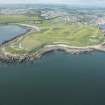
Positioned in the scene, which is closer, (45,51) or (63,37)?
(45,51)

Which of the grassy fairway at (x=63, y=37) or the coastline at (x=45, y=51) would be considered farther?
the grassy fairway at (x=63, y=37)

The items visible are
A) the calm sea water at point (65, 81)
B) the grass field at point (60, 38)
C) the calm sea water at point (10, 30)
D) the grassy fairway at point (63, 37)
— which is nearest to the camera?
the calm sea water at point (65, 81)

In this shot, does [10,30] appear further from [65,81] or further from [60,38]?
[65,81]

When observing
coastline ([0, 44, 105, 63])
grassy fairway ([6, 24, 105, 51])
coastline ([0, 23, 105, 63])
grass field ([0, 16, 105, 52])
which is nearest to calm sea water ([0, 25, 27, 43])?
grass field ([0, 16, 105, 52])

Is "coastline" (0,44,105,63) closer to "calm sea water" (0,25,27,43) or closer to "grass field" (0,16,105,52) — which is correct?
"grass field" (0,16,105,52)

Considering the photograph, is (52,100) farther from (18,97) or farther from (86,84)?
(86,84)

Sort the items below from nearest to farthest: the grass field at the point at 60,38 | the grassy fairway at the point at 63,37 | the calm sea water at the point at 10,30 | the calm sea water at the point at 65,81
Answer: the calm sea water at the point at 65,81 → the grass field at the point at 60,38 → the grassy fairway at the point at 63,37 → the calm sea water at the point at 10,30

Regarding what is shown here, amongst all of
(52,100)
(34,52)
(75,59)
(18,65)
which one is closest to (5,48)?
(34,52)

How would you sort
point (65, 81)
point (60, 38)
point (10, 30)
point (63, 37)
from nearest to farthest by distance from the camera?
point (65, 81)
point (60, 38)
point (63, 37)
point (10, 30)

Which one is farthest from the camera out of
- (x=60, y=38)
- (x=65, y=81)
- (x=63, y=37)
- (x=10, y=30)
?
(x=10, y=30)

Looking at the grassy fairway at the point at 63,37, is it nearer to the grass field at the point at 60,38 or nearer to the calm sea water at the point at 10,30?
the grass field at the point at 60,38

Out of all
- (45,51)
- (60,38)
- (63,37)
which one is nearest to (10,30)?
(63,37)

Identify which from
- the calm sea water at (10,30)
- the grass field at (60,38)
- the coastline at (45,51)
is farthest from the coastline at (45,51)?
the calm sea water at (10,30)
